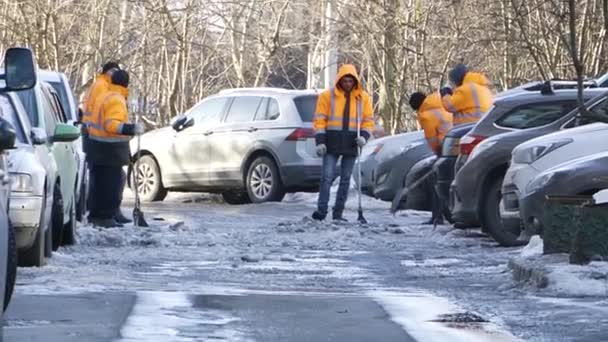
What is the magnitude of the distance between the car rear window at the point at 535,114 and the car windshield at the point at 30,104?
15.1 feet

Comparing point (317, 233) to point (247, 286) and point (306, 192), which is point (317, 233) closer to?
point (247, 286)

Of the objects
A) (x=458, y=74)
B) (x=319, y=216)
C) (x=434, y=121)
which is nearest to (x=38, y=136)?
(x=319, y=216)

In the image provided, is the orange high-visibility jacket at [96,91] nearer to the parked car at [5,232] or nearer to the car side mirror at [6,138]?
the parked car at [5,232]

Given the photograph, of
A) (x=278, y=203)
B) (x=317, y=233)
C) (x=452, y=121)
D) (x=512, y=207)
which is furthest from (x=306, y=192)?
(x=512, y=207)

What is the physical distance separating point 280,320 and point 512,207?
5.66 meters

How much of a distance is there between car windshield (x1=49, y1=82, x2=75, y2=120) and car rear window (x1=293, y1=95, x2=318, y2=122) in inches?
198

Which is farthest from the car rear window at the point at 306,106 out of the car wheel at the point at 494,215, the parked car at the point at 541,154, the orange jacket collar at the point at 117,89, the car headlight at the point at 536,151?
the car headlight at the point at 536,151

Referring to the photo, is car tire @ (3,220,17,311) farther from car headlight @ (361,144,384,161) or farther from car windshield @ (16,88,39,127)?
car headlight @ (361,144,384,161)

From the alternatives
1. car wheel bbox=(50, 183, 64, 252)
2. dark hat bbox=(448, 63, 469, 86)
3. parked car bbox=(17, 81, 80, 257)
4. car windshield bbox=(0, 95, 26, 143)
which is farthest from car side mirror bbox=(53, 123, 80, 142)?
dark hat bbox=(448, 63, 469, 86)

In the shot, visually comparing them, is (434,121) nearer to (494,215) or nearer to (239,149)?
(494,215)

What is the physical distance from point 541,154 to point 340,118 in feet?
17.0

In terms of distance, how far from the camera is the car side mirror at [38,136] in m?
13.3

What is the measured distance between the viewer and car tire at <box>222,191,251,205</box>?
2544 centimetres

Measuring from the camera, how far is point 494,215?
52.4 feet
